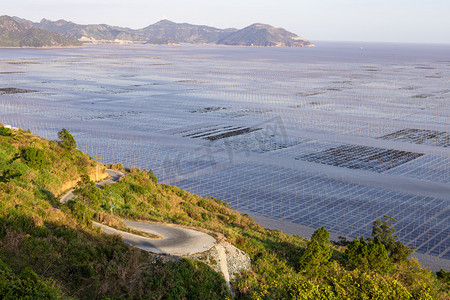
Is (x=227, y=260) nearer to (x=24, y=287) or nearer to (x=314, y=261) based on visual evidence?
(x=314, y=261)

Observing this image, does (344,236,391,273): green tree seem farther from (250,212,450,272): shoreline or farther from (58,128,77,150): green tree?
(58,128,77,150): green tree

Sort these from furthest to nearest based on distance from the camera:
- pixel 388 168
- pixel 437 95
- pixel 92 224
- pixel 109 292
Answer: pixel 437 95 < pixel 388 168 < pixel 92 224 < pixel 109 292

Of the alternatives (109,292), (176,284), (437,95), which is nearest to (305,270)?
(176,284)

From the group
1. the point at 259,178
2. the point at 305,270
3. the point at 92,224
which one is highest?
the point at 92,224

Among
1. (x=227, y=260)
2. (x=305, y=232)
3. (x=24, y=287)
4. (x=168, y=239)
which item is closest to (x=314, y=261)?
(x=227, y=260)

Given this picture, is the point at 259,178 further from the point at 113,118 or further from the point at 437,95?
the point at 437,95

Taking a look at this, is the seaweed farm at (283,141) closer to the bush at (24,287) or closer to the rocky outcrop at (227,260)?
the rocky outcrop at (227,260)

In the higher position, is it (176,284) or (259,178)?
(176,284)
